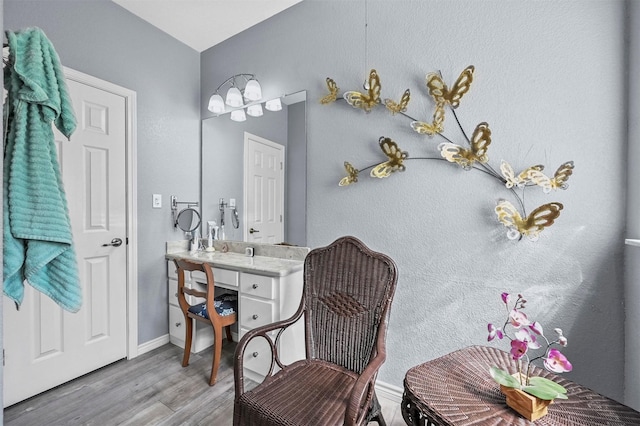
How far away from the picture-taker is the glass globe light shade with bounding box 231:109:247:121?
8.03 ft

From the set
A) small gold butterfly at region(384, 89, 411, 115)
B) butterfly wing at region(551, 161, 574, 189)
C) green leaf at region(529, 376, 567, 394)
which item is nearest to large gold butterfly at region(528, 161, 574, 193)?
butterfly wing at region(551, 161, 574, 189)

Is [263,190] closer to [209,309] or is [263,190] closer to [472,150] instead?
[209,309]

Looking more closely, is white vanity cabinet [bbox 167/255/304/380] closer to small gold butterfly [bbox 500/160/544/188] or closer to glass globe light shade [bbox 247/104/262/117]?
glass globe light shade [bbox 247/104/262/117]

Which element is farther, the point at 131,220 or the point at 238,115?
the point at 238,115

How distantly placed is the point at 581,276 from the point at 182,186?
9.29 ft

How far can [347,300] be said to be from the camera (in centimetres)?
146

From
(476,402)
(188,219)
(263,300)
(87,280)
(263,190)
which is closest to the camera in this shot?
(476,402)

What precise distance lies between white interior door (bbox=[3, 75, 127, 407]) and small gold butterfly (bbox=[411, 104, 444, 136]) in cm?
216

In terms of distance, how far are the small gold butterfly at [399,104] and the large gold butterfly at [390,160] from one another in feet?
0.58

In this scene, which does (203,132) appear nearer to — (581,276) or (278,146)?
(278,146)

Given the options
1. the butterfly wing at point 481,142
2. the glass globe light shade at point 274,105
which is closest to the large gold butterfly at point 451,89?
the butterfly wing at point 481,142

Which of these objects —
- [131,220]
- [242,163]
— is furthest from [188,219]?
[242,163]

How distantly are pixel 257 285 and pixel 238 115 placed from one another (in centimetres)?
149

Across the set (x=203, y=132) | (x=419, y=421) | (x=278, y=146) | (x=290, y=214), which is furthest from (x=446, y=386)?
(x=203, y=132)
